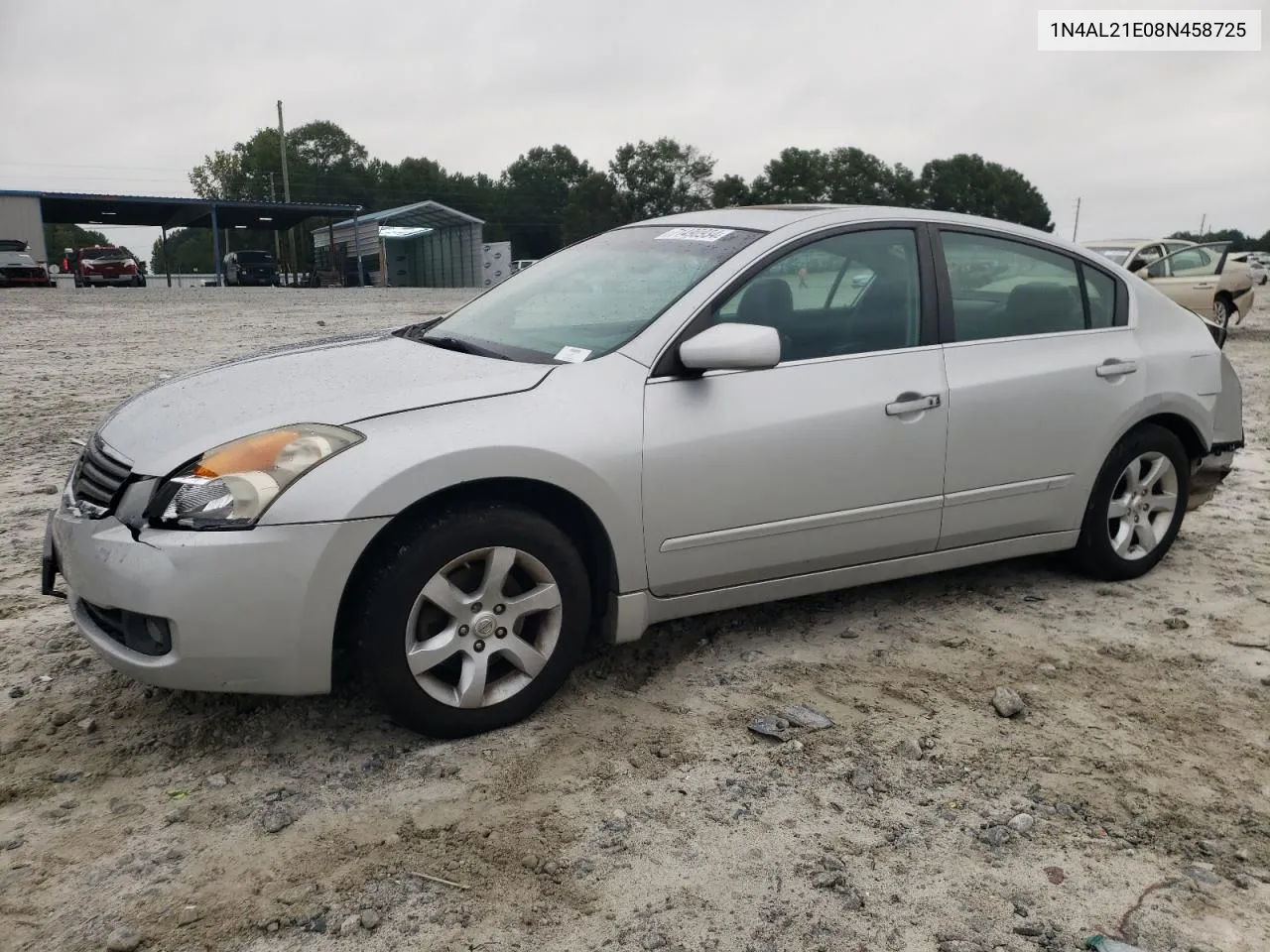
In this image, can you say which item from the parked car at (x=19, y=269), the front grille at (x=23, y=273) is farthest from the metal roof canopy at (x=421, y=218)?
the front grille at (x=23, y=273)

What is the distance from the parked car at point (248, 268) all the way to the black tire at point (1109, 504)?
3785 centimetres

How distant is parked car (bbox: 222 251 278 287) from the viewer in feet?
125

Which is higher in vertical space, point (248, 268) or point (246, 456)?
point (248, 268)

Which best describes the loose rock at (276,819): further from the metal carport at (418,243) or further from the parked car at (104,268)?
the metal carport at (418,243)

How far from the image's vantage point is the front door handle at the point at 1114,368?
4.21 metres

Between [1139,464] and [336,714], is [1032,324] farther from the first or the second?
[336,714]

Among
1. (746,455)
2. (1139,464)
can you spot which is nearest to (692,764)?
(746,455)

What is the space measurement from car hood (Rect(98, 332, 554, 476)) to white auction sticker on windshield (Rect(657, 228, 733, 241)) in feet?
2.99

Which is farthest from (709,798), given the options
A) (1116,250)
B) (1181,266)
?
(1181,266)

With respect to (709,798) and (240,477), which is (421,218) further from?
(709,798)

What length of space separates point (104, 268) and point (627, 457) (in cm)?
3378

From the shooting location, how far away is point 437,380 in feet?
10.4

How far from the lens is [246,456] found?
2.83m

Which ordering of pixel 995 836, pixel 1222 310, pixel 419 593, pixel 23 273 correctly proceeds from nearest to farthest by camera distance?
pixel 995 836 → pixel 419 593 → pixel 1222 310 → pixel 23 273
